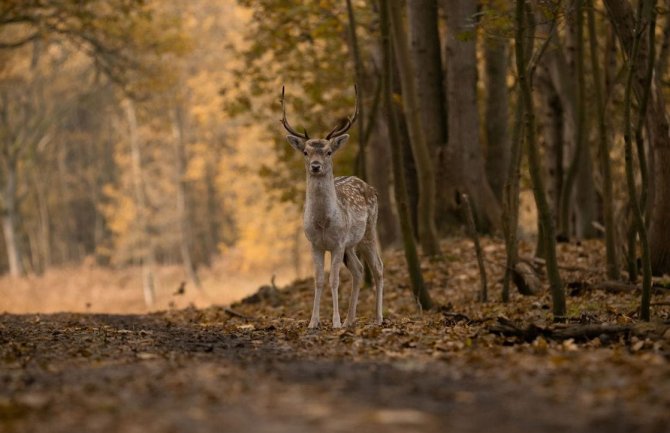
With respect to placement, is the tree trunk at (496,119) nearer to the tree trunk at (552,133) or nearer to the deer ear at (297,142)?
the tree trunk at (552,133)

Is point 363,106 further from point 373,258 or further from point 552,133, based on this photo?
point 373,258

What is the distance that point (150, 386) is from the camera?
5938mm

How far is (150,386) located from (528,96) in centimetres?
522

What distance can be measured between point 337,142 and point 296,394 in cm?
593

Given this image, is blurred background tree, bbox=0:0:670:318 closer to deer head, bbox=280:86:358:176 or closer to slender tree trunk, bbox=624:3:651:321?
slender tree trunk, bbox=624:3:651:321

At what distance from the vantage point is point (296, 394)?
555cm

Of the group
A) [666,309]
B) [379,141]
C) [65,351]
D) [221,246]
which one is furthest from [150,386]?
[221,246]

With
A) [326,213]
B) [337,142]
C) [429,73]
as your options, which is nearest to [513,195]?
[337,142]

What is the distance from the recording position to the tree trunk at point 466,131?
1816cm

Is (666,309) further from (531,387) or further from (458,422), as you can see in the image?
(458,422)

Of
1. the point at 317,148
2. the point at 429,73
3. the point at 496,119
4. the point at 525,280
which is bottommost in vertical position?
the point at 525,280

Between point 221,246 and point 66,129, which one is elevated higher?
point 66,129

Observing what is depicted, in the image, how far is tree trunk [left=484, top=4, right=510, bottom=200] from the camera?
65.6ft

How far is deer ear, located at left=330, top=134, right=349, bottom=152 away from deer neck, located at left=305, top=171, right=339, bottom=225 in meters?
0.33
